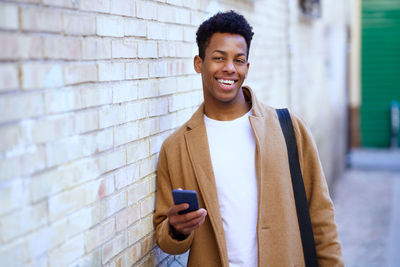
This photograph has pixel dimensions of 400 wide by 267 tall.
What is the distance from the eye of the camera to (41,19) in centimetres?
187

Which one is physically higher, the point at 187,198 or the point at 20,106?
the point at 20,106

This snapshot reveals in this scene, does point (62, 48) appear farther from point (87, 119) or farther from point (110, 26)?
point (110, 26)

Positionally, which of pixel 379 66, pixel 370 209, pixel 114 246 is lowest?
pixel 370 209

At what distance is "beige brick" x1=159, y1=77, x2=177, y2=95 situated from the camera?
9.78ft

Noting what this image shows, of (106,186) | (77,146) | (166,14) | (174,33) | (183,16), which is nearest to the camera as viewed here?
(77,146)

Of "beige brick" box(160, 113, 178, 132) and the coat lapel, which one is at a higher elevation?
"beige brick" box(160, 113, 178, 132)

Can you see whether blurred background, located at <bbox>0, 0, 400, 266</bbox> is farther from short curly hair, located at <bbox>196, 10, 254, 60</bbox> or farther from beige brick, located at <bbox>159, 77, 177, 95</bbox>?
short curly hair, located at <bbox>196, 10, 254, 60</bbox>

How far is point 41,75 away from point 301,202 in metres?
1.42

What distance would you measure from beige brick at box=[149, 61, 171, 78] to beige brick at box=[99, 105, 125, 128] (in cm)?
39

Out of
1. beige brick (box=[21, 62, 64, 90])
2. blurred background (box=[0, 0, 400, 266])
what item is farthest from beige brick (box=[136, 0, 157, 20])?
beige brick (box=[21, 62, 64, 90])

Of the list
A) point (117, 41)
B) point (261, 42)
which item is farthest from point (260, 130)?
point (261, 42)

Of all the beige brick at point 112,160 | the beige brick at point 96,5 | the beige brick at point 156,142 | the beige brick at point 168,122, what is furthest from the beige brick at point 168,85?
the beige brick at point 96,5

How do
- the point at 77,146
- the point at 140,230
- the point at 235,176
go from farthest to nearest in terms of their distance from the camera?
the point at 140,230 < the point at 235,176 < the point at 77,146

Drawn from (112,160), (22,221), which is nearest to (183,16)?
(112,160)
